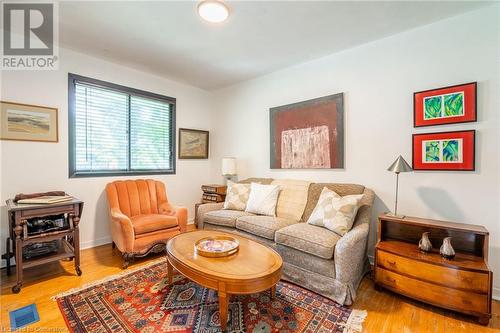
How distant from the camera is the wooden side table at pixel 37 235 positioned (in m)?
2.09

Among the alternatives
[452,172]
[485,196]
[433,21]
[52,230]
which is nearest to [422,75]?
[433,21]

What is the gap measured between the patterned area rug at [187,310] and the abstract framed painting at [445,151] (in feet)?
5.19

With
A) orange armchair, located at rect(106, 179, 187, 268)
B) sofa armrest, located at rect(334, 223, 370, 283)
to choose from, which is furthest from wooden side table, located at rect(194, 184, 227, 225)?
sofa armrest, located at rect(334, 223, 370, 283)

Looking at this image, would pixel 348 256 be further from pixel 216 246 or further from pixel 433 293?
pixel 216 246

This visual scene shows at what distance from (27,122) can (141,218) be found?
66.1 inches

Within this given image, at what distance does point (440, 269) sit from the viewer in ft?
5.99

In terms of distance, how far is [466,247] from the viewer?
2057mm

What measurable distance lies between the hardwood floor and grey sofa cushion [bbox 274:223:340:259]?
510mm

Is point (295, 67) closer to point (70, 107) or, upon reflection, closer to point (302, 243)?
point (302, 243)

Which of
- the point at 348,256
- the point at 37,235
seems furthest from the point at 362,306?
the point at 37,235

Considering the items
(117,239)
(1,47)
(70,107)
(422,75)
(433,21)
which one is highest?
(433,21)

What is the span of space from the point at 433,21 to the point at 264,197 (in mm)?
2591

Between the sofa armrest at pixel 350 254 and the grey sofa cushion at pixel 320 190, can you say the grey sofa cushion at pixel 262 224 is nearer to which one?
the grey sofa cushion at pixel 320 190

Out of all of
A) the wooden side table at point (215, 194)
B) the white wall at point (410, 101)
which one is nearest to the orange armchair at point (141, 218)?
the wooden side table at point (215, 194)
